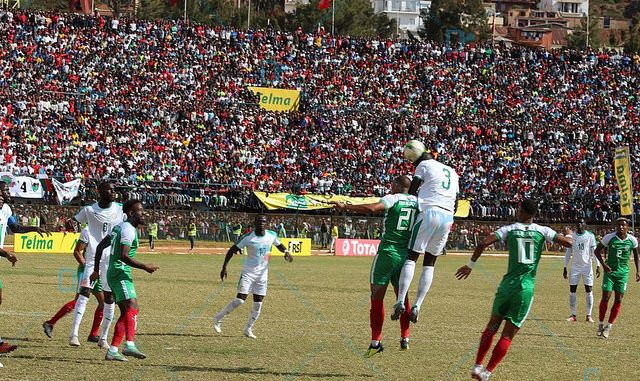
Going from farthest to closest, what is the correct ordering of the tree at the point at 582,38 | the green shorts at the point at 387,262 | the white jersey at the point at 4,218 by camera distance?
the tree at the point at 582,38 < the white jersey at the point at 4,218 < the green shorts at the point at 387,262

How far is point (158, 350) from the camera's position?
15.2m

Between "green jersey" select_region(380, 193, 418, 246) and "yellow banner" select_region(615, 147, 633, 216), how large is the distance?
3559cm

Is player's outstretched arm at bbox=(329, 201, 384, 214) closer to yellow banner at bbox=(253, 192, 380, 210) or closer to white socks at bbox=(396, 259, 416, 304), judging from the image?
white socks at bbox=(396, 259, 416, 304)

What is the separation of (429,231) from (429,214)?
23 centimetres

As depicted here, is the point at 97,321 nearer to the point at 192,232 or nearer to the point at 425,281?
the point at 425,281

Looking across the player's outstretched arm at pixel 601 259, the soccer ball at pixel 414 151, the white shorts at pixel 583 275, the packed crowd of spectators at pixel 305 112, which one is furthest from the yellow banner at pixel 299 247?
the soccer ball at pixel 414 151

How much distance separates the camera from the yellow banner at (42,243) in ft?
148

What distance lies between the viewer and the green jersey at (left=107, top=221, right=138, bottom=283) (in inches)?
535

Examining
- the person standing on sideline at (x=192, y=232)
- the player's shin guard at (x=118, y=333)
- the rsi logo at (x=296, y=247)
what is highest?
the player's shin guard at (x=118, y=333)

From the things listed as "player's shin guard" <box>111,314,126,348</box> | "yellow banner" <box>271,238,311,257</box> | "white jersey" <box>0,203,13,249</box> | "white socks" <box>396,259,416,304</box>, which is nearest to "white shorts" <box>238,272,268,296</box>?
"white jersey" <box>0,203,13,249</box>

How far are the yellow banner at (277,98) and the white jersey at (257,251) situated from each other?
154 ft

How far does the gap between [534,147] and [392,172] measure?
37.2 ft

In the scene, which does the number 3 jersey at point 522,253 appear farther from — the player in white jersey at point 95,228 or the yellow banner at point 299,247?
the yellow banner at point 299,247

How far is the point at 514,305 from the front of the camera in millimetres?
12391
